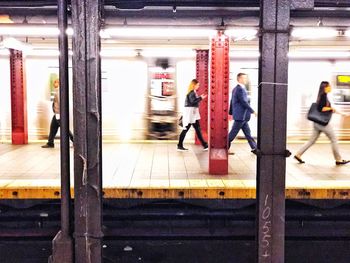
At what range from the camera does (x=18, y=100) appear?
11.2 m

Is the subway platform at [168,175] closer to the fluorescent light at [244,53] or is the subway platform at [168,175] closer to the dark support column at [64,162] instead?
the dark support column at [64,162]

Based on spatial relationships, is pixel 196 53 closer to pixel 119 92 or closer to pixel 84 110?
pixel 119 92

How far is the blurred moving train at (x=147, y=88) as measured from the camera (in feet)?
39.7

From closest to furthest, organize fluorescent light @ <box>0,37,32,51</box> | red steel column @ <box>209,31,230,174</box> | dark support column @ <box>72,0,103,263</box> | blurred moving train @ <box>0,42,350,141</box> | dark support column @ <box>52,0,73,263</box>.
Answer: dark support column @ <box>72,0,103,263</box>
dark support column @ <box>52,0,73,263</box>
red steel column @ <box>209,31,230,174</box>
fluorescent light @ <box>0,37,32,51</box>
blurred moving train @ <box>0,42,350,141</box>

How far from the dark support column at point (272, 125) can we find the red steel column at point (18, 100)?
26.8 feet

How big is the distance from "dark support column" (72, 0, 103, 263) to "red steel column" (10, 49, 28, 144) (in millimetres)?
7377

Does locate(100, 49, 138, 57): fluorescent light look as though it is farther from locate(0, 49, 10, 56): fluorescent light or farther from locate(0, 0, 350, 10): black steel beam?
locate(0, 0, 350, 10): black steel beam

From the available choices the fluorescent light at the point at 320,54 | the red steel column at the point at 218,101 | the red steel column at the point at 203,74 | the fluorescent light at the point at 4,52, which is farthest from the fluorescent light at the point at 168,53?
the red steel column at the point at 218,101

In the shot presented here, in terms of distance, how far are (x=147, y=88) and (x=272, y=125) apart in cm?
815

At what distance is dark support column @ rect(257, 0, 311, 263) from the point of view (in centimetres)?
420

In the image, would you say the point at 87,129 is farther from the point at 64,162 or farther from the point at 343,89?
the point at 343,89

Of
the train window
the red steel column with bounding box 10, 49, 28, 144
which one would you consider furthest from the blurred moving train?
the red steel column with bounding box 10, 49, 28, 144

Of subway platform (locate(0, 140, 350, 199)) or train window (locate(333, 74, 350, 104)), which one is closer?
subway platform (locate(0, 140, 350, 199))

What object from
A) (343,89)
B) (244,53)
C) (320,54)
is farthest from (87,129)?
(343,89)
